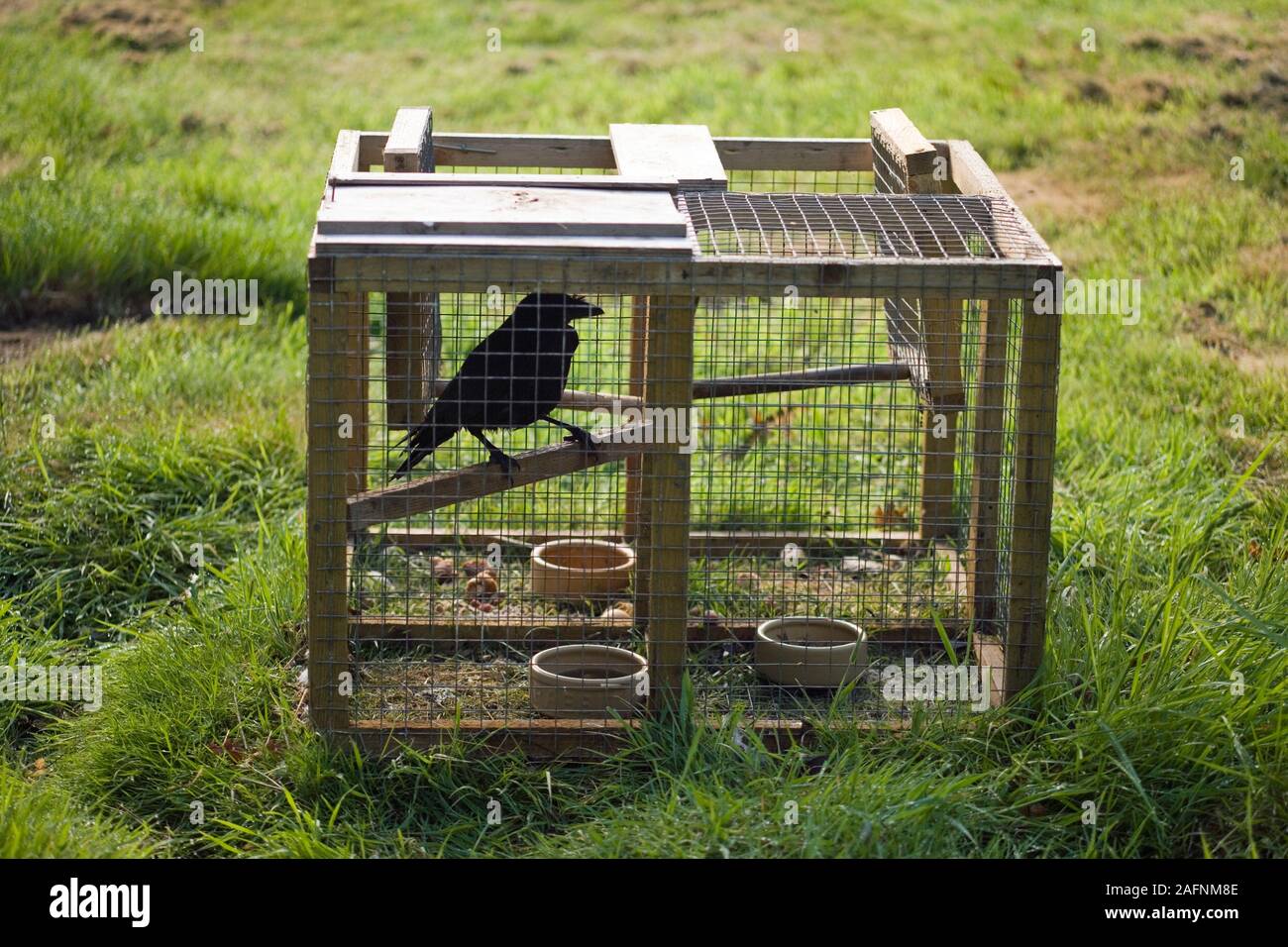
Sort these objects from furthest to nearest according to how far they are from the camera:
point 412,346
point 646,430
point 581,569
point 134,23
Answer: point 134,23
point 581,569
point 412,346
point 646,430

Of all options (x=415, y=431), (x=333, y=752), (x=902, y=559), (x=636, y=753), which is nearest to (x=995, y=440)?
(x=902, y=559)

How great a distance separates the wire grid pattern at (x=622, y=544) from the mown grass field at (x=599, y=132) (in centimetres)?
37

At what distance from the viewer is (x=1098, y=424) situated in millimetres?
6383

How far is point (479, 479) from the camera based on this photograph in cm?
438

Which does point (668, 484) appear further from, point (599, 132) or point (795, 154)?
point (599, 132)

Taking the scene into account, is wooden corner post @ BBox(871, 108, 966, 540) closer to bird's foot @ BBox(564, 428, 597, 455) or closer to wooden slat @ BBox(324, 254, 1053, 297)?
wooden slat @ BBox(324, 254, 1053, 297)

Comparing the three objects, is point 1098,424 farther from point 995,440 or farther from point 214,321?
point 214,321

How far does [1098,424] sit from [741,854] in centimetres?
355

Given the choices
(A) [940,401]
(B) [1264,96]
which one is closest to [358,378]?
(A) [940,401]

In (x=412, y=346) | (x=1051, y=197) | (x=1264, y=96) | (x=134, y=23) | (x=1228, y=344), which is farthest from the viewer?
(x=134, y=23)

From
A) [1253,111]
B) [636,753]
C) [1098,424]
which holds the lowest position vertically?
[636,753]

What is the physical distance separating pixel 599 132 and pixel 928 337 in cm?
530

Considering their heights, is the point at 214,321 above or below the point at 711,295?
below

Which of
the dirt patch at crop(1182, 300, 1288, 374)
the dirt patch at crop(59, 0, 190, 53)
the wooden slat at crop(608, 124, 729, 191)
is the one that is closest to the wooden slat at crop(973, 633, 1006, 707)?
the wooden slat at crop(608, 124, 729, 191)
